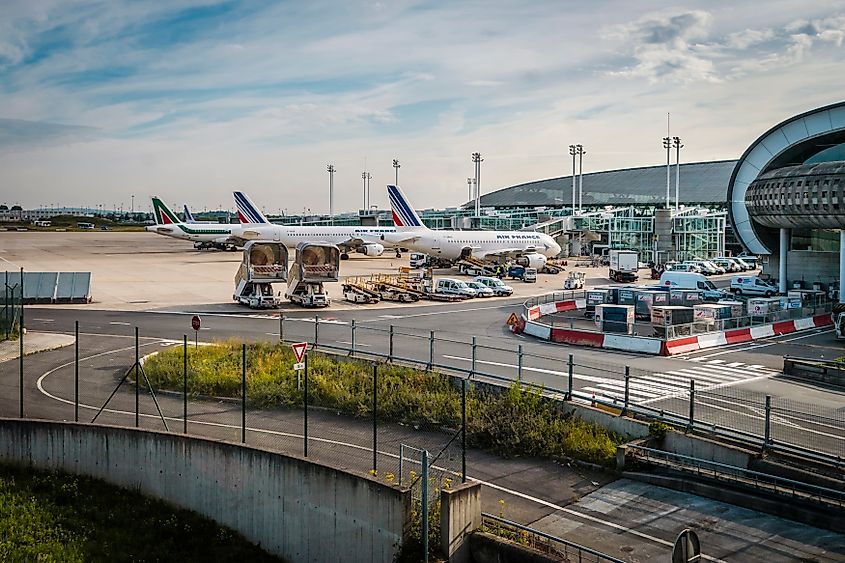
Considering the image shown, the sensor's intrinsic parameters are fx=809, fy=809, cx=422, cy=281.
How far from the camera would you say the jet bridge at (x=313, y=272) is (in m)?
48.7

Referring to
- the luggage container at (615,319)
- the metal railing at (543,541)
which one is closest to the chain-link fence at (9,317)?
the luggage container at (615,319)

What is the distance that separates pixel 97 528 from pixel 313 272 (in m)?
31.5

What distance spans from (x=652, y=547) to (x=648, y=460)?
374 centimetres

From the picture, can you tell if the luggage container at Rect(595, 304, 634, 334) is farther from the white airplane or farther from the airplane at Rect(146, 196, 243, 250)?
the airplane at Rect(146, 196, 243, 250)

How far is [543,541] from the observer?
14.3 metres

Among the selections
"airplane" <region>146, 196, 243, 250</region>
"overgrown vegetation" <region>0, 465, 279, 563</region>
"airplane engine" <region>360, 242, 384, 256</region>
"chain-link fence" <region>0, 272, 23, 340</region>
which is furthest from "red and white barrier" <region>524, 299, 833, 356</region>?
"airplane" <region>146, 196, 243, 250</region>

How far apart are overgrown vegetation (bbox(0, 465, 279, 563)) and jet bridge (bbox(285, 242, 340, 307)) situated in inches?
1128

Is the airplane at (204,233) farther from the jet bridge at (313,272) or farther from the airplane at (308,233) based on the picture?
the jet bridge at (313,272)

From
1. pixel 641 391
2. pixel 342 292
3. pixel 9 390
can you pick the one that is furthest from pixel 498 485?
pixel 342 292

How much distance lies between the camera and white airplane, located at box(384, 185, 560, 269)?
81500 mm

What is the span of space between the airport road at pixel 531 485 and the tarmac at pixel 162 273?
2402cm

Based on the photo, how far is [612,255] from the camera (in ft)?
243

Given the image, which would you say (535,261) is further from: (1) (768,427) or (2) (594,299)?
(1) (768,427)

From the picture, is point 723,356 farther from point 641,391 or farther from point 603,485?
point 603,485
